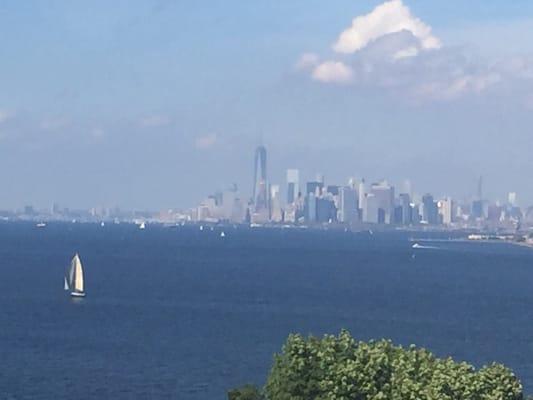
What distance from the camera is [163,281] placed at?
9181 centimetres

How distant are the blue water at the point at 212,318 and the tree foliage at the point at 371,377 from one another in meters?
14.7

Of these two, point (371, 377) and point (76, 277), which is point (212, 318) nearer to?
point (76, 277)

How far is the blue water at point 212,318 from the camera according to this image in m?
43.0

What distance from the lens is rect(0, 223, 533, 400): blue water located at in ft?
141

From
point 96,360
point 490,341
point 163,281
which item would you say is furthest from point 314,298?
point 96,360

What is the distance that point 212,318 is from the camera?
208 ft

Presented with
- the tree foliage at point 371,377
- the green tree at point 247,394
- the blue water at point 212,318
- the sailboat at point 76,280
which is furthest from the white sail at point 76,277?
the tree foliage at point 371,377

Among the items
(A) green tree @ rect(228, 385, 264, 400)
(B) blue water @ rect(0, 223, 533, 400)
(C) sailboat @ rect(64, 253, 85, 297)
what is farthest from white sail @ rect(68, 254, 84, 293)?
(A) green tree @ rect(228, 385, 264, 400)

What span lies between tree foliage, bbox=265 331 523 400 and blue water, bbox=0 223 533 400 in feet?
48.1

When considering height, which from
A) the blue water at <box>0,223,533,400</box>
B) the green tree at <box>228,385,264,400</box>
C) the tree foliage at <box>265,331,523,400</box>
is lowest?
the blue water at <box>0,223,533,400</box>

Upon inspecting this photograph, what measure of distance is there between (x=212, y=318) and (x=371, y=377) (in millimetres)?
40295

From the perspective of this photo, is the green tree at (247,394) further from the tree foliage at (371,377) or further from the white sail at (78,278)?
the white sail at (78,278)

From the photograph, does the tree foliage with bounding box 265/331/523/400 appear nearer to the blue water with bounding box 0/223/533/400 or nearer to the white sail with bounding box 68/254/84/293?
the blue water with bounding box 0/223/533/400

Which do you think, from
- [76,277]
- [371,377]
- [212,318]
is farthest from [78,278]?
[371,377]
